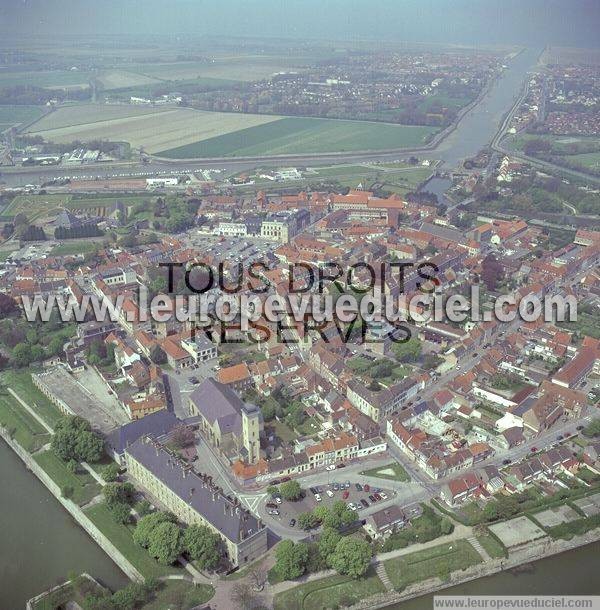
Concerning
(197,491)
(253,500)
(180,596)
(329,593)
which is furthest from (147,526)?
(329,593)

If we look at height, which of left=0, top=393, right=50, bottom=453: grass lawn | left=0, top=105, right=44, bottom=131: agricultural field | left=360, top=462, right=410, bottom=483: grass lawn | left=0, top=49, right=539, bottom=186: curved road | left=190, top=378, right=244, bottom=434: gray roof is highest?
left=0, top=105, right=44, bottom=131: agricultural field

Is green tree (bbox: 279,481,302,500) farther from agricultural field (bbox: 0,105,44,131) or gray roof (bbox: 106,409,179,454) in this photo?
agricultural field (bbox: 0,105,44,131)

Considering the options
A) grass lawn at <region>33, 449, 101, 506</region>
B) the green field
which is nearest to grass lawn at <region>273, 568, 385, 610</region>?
grass lawn at <region>33, 449, 101, 506</region>

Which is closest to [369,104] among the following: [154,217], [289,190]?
[289,190]

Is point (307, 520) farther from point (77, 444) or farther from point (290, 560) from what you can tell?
point (77, 444)

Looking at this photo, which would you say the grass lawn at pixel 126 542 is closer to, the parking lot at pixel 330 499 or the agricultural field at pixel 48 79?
the parking lot at pixel 330 499

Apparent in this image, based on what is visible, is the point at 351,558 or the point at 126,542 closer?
the point at 351,558

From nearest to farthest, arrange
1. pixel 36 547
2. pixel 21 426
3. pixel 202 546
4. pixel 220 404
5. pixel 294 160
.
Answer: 1. pixel 202 546
2. pixel 36 547
3. pixel 220 404
4. pixel 21 426
5. pixel 294 160
